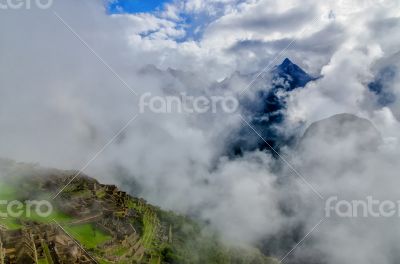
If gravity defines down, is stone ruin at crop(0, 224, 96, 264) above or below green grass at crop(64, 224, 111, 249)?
below

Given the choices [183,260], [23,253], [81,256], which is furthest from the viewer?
[183,260]

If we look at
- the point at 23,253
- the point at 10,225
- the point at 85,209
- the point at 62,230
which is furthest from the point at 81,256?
the point at 85,209

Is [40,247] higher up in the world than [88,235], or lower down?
lower down

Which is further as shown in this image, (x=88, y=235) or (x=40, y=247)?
(x=88, y=235)

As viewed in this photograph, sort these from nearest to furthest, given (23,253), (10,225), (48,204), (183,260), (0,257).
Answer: (0,257) → (23,253) → (10,225) → (48,204) → (183,260)

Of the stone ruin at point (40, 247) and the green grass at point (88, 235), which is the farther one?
the green grass at point (88, 235)

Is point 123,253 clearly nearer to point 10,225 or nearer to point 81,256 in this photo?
point 81,256

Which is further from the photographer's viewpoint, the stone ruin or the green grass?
the green grass

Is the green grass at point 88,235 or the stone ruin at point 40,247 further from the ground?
the green grass at point 88,235
